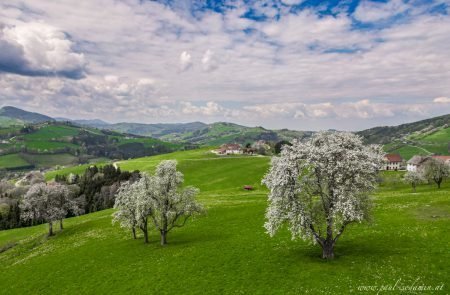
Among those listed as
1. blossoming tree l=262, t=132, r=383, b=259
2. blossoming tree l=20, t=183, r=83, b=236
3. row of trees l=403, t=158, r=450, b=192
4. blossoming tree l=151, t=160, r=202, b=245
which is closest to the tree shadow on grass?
blossoming tree l=262, t=132, r=383, b=259

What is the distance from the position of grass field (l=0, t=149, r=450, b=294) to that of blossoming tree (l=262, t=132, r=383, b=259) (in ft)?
16.6

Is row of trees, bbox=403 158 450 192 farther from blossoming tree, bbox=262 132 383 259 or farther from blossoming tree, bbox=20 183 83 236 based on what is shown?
blossoming tree, bbox=20 183 83 236

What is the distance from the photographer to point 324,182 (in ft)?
118

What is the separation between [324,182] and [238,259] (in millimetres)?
15691

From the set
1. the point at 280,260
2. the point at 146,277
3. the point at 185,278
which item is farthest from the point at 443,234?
the point at 146,277

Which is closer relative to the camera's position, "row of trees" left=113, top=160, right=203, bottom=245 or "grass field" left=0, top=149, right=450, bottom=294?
"grass field" left=0, top=149, right=450, bottom=294

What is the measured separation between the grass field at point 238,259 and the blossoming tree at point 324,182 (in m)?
5.04

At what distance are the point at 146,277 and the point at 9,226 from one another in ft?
347

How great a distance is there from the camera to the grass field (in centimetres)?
3362

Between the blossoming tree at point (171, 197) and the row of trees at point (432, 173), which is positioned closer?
the blossoming tree at point (171, 197)

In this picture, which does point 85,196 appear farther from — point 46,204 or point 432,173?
point 432,173

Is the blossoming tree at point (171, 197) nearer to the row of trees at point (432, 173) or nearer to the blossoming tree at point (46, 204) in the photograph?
the blossoming tree at point (46, 204)

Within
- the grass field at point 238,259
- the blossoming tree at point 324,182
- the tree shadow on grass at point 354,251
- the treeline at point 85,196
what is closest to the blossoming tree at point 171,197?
the grass field at point 238,259

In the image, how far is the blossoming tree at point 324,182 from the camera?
33.7m
